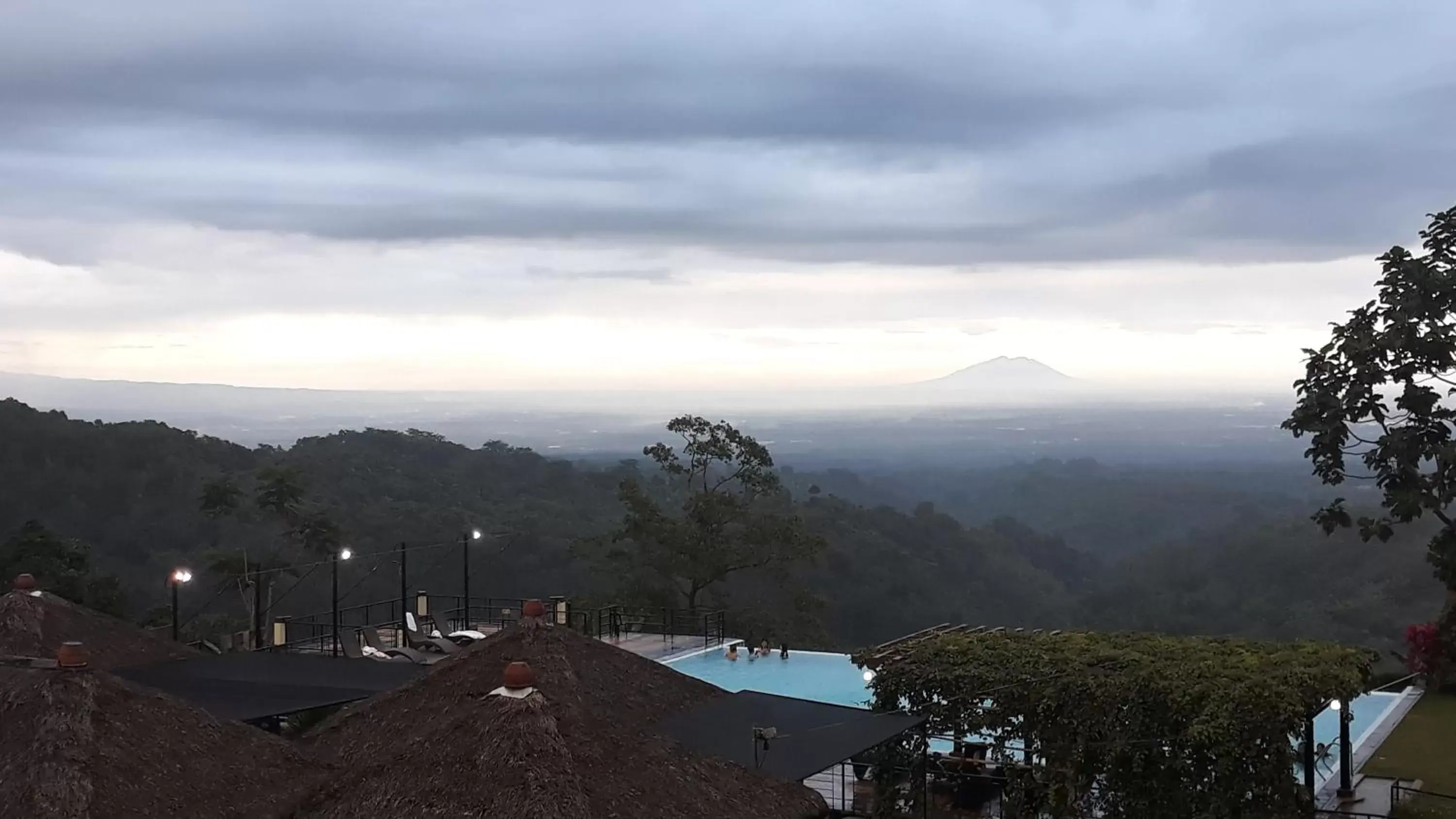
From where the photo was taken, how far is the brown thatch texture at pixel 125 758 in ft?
24.9

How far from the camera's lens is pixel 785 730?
9562 mm

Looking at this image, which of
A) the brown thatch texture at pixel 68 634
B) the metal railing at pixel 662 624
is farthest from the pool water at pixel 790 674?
the brown thatch texture at pixel 68 634

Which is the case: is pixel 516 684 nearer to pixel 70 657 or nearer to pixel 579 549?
pixel 70 657

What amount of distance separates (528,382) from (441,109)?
136 ft

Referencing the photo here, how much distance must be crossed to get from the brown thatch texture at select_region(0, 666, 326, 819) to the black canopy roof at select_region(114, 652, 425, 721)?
143 cm

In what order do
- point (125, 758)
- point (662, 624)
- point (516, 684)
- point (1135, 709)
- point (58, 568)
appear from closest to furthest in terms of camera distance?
point (516, 684), point (125, 758), point (1135, 709), point (662, 624), point (58, 568)

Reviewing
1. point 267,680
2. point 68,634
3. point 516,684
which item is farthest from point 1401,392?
point 68,634

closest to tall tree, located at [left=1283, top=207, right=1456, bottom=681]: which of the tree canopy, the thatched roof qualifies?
the thatched roof

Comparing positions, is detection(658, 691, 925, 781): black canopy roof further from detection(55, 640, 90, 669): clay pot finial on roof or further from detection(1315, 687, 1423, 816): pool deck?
detection(1315, 687, 1423, 816): pool deck

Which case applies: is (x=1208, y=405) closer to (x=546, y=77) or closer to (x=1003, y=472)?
(x=1003, y=472)

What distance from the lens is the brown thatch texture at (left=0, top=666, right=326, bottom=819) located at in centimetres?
760

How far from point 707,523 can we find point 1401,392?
54.1 feet

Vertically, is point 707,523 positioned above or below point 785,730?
above

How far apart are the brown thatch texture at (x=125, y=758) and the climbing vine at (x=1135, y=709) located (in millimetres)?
5432
